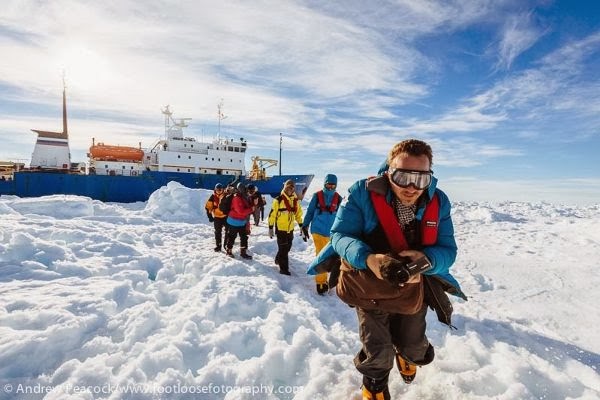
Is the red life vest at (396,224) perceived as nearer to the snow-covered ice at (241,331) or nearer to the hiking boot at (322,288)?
the snow-covered ice at (241,331)

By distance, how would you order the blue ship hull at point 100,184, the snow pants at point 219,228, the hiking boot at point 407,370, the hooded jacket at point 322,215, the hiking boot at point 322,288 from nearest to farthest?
1. the hiking boot at point 407,370
2. the hiking boot at point 322,288
3. the hooded jacket at point 322,215
4. the snow pants at point 219,228
5. the blue ship hull at point 100,184

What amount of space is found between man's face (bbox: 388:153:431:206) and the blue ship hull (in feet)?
97.2

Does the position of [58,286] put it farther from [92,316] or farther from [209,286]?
[209,286]

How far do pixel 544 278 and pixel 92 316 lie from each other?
741cm

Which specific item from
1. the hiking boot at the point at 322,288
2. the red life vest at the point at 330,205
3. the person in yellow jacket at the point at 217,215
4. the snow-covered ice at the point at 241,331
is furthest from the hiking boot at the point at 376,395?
the person in yellow jacket at the point at 217,215

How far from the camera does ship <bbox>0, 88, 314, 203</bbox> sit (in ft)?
87.6

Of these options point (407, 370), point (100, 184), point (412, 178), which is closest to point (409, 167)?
point (412, 178)

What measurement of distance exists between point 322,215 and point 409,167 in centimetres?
367

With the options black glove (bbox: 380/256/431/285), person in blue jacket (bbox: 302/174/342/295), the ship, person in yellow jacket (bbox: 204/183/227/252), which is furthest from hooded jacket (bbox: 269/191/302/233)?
the ship

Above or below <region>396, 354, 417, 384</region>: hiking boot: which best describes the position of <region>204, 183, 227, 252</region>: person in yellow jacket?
above

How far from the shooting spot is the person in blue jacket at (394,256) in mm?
1986

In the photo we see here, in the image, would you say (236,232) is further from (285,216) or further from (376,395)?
(376,395)

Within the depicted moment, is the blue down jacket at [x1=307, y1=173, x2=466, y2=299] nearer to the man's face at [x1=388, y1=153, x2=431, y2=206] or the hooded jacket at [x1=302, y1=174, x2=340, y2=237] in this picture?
the man's face at [x1=388, y1=153, x2=431, y2=206]

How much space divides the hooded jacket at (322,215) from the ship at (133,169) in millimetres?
24484
